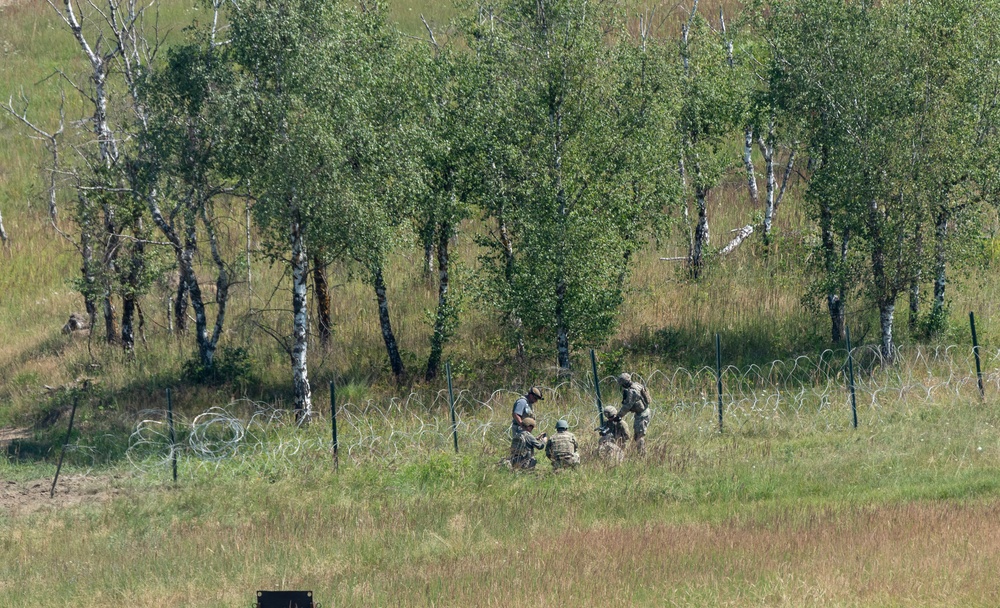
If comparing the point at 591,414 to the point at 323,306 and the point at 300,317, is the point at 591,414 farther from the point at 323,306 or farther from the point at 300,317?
the point at 323,306

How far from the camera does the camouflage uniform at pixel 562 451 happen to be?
50.6ft

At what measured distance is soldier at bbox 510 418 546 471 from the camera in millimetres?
15688

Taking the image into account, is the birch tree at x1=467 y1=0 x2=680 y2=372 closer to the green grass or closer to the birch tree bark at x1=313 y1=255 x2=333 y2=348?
the birch tree bark at x1=313 y1=255 x2=333 y2=348

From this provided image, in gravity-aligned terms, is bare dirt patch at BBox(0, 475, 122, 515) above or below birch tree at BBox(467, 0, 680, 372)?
below

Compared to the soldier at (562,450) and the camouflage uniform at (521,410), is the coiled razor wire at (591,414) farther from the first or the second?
the soldier at (562,450)

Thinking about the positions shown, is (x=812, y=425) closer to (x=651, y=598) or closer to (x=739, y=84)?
(x=651, y=598)

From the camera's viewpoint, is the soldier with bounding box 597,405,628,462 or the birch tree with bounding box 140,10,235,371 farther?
the birch tree with bounding box 140,10,235,371

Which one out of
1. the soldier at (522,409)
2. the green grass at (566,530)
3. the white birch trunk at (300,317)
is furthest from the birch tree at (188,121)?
the soldier at (522,409)

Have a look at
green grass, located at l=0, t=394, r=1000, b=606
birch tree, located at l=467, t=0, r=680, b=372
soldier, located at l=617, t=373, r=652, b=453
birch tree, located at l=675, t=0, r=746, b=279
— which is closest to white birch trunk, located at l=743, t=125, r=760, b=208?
birch tree, located at l=675, t=0, r=746, b=279

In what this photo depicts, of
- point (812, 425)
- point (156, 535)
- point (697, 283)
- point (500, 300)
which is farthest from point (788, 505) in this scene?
point (697, 283)

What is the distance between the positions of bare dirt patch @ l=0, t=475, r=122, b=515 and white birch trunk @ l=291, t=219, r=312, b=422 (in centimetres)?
453

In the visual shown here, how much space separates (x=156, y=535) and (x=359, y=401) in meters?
9.81

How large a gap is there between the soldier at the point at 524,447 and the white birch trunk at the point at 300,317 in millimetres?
6309

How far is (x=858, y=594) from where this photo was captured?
378 inches
